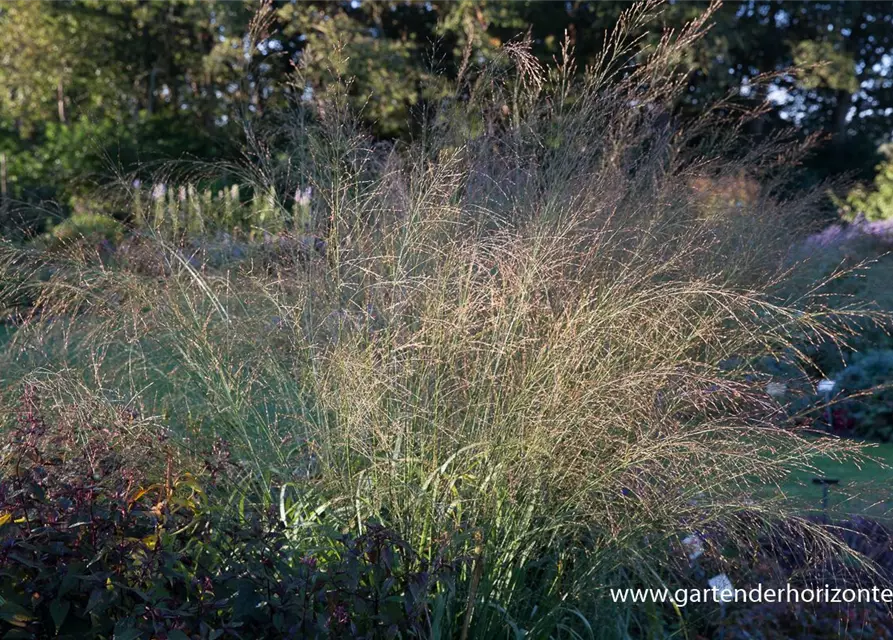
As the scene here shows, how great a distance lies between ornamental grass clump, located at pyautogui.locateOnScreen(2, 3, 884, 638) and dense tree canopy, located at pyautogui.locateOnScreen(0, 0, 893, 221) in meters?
12.5

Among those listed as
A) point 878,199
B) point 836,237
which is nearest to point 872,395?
point 836,237

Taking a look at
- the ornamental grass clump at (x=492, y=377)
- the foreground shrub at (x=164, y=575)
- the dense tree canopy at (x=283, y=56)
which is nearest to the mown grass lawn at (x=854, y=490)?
the ornamental grass clump at (x=492, y=377)

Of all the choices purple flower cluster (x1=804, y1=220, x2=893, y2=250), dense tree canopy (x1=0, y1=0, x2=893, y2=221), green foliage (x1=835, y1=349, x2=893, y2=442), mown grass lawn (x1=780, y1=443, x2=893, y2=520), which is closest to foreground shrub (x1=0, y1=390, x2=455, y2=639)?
mown grass lawn (x1=780, y1=443, x2=893, y2=520)

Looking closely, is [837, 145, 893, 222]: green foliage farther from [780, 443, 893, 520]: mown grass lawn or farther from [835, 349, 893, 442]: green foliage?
[780, 443, 893, 520]: mown grass lawn

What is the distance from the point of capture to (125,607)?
6.81 feet

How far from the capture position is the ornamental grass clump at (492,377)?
2471 millimetres

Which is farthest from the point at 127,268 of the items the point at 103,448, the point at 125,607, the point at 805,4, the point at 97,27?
the point at 805,4

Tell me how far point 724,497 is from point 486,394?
2.36ft

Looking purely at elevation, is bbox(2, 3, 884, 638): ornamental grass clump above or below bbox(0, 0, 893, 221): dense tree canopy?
above

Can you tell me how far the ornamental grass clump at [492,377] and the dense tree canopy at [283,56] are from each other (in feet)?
40.9

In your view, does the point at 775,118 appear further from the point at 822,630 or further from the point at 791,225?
the point at 822,630

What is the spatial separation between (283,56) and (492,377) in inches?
606

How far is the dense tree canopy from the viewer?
16734mm

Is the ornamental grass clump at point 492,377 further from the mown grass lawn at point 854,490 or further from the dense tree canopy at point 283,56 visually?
the dense tree canopy at point 283,56
